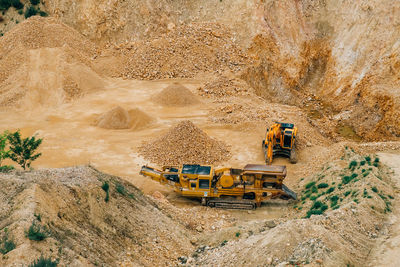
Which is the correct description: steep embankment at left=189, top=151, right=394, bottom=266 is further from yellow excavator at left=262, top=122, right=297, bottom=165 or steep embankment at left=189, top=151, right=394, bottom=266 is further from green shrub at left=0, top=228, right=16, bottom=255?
green shrub at left=0, top=228, right=16, bottom=255

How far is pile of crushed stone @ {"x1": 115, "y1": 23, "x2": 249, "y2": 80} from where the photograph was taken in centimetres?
3359

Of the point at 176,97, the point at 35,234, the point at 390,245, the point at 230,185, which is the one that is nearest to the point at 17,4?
the point at 176,97

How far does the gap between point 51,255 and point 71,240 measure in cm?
99

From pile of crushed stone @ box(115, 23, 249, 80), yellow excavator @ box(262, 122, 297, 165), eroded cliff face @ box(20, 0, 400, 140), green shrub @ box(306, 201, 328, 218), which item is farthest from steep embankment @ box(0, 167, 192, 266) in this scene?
pile of crushed stone @ box(115, 23, 249, 80)

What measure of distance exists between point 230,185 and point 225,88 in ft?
50.4

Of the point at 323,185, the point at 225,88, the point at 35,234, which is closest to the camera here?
the point at 35,234

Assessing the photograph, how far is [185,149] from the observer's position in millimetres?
20562

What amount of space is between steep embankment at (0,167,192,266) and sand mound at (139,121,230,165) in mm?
7411

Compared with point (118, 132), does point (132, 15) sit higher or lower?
higher

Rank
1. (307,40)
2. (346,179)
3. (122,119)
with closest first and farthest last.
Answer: (346,179)
(122,119)
(307,40)

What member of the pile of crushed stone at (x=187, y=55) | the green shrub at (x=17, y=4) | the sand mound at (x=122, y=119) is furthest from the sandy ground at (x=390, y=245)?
the green shrub at (x=17, y=4)

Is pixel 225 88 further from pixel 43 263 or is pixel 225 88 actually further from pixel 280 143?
pixel 43 263

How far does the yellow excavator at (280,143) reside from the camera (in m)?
20.5

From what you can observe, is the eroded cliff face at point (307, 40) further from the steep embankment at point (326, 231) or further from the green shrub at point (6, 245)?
the green shrub at point (6, 245)
